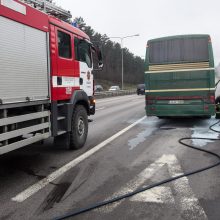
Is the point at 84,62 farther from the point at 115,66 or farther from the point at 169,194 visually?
the point at 115,66

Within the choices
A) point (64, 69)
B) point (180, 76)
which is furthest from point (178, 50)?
point (64, 69)

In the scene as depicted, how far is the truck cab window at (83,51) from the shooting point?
8162 mm

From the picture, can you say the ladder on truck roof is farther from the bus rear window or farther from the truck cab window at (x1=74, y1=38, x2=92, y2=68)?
the bus rear window

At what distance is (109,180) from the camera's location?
5648mm

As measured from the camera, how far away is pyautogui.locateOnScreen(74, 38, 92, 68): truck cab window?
321 inches

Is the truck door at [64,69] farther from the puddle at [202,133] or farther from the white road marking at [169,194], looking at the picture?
the puddle at [202,133]

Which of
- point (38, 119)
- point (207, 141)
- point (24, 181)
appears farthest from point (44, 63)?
point (207, 141)

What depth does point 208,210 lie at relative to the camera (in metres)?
4.32

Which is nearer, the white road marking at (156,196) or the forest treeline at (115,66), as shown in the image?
the white road marking at (156,196)

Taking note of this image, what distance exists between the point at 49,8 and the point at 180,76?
19.6 ft

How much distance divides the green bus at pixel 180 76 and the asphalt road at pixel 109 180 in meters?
3.05

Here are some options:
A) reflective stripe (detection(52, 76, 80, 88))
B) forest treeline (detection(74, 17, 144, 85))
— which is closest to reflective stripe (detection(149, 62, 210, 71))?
reflective stripe (detection(52, 76, 80, 88))

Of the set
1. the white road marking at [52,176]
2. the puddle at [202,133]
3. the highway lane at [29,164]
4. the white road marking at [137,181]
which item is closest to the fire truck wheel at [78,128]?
the highway lane at [29,164]

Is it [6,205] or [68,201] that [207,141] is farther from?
[6,205]
